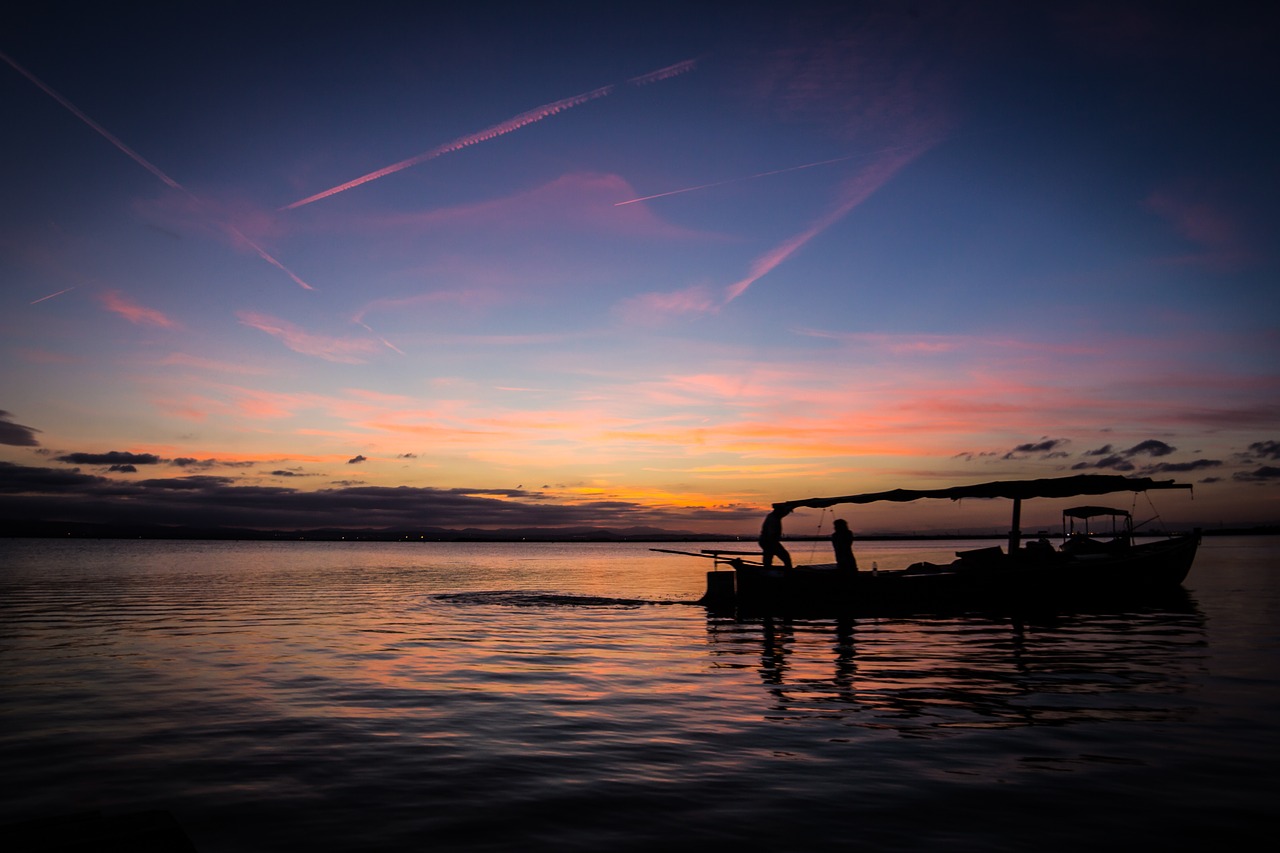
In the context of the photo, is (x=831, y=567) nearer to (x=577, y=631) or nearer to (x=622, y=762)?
(x=577, y=631)

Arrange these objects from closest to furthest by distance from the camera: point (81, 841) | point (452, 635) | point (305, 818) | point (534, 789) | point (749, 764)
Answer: point (81, 841) < point (305, 818) < point (534, 789) < point (749, 764) < point (452, 635)

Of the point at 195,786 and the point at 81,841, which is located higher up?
the point at 81,841

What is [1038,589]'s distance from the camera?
3138 centimetres

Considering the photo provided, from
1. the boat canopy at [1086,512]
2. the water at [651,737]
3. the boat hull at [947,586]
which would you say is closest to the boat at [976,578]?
the boat hull at [947,586]

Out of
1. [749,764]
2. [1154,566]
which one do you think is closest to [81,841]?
[749,764]

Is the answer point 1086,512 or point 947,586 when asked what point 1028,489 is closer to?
point 947,586

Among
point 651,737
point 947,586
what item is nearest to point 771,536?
point 947,586

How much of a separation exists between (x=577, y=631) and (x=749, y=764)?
17.9 m

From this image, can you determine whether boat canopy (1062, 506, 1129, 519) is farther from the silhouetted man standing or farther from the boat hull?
the silhouetted man standing

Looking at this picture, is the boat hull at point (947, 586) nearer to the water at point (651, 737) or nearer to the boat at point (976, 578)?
the boat at point (976, 578)

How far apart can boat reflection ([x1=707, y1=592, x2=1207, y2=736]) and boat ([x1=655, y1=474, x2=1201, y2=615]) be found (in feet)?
2.64

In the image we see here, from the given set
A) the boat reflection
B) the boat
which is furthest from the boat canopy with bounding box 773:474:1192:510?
the boat reflection

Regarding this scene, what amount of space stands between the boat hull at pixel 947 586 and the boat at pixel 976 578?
1.6 inches

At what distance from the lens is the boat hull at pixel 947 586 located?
102 feet
